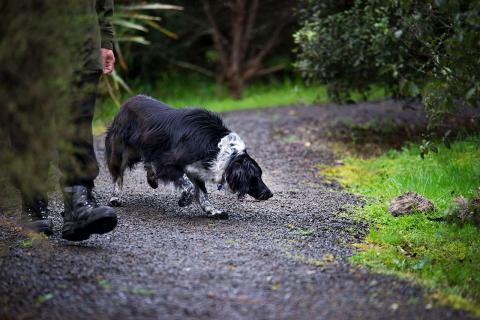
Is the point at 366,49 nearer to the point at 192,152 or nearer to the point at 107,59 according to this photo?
the point at 192,152

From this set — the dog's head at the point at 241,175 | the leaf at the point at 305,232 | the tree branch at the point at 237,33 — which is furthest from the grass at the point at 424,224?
the tree branch at the point at 237,33

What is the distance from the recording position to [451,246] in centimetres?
500

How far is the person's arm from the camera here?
199 inches

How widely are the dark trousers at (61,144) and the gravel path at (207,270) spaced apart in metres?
0.44

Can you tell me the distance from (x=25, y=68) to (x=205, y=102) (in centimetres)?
988

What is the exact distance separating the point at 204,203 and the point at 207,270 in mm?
1832

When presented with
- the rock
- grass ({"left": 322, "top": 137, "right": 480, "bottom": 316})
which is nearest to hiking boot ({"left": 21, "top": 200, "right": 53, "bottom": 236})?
Answer: grass ({"left": 322, "top": 137, "right": 480, "bottom": 316})

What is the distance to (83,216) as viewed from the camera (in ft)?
14.4

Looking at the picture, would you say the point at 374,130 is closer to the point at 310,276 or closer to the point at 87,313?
the point at 310,276

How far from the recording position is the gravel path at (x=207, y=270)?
3502mm

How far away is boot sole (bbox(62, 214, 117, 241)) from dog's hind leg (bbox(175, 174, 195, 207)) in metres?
1.35

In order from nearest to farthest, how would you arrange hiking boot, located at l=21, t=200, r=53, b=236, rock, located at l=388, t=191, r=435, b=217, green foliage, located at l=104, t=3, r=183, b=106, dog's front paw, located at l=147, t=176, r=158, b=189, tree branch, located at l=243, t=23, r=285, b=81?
1. hiking boot, located at l=21, t=200, r=53, b=236
2. rock, located at l=388, t=191, r=435, b=217
3. dog's front paw, located at l=147, t=176, r=158, b=189
4. green foliage, located at l=104, t=3, r=183, b=106
5. tree branch, located at l=243, t=23, r=285, b=81

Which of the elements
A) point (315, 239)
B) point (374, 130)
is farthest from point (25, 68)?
point (374, 130)

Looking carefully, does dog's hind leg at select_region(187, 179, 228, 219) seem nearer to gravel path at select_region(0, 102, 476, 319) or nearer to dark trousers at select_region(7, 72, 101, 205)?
gravel path at select_region(0, 102, 476, 319)
